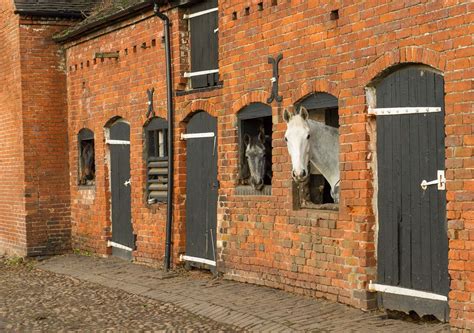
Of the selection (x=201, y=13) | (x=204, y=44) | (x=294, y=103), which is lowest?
(x=294, y=103)

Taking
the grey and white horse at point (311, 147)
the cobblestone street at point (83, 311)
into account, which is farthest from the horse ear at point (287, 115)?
the cobblestone street at point (83, 311)

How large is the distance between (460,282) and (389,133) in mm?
1920

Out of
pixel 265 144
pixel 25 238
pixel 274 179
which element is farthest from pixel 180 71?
pixel 25 238

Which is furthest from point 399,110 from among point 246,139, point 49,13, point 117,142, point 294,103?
point 49,13

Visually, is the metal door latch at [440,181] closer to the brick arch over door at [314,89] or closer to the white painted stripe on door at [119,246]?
the brick arch over door at [314,89]

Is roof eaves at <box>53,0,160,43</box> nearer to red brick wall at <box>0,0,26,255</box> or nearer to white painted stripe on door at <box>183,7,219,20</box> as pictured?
white painted stripe on door at <box>183,7,219,20</box>

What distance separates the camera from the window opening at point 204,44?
13.4 metres

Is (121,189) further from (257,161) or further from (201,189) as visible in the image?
(257,161)

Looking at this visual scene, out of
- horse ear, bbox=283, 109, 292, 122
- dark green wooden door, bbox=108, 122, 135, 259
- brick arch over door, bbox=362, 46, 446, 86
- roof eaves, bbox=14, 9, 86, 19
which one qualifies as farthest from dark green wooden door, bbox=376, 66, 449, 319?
roof eaves, bbox=14, 9, 86, 19

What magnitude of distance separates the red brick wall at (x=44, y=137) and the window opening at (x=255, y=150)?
742 centimetres

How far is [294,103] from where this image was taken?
432 inches

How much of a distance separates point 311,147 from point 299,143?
286 millimetres

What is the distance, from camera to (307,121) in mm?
10328

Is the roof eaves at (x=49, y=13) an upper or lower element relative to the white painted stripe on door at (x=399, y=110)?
upper
